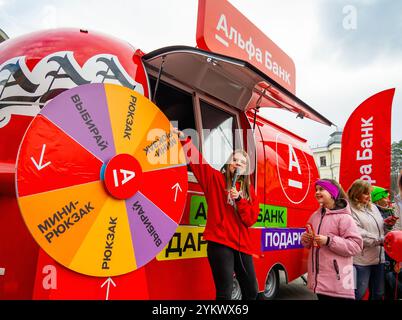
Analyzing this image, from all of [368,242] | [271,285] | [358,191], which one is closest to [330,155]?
[271,285]

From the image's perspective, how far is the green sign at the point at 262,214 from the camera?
3.24m

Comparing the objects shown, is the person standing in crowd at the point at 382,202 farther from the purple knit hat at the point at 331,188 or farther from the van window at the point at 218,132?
the van window at the point at 218,132

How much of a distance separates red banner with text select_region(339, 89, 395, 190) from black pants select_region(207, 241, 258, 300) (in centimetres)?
407

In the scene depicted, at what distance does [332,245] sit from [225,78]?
1764 millimetres

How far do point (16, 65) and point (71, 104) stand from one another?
2.46 feet

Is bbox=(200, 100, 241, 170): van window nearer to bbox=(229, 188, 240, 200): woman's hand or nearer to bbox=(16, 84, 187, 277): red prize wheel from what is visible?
bbox=(229, 188, 240, 200): woman's hand

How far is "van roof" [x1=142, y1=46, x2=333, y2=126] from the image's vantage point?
272 cm

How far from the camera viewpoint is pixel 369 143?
628 cm

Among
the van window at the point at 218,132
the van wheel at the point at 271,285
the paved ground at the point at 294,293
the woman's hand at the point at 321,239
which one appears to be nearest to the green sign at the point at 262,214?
the van window at the point at 218,132

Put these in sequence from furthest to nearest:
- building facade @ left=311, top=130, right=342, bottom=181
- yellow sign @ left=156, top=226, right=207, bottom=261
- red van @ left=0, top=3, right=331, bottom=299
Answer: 1. building facade @ left=311, top=130, right=342, bottom=181
2. yellow sign @ left=156, top=226, right=207, bottom=261
3. red van @ left=0, top=3, right=331, bottom=299

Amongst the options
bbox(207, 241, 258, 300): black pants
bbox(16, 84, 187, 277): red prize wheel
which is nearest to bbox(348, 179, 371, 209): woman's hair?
bbox(207, 241, 258, 300): black pants
